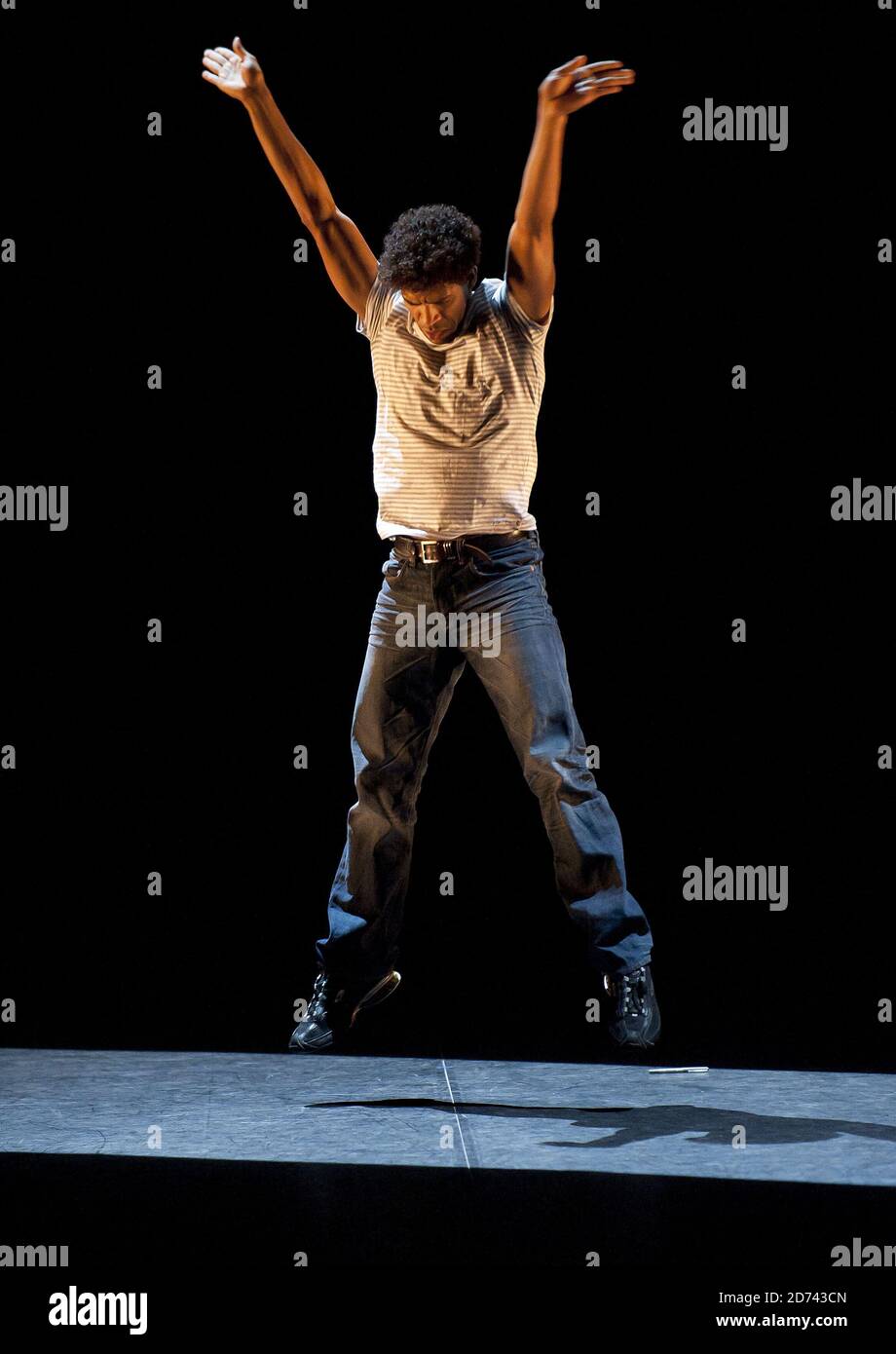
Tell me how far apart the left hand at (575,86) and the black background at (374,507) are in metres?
0.89

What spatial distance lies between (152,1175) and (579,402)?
78.1 inches

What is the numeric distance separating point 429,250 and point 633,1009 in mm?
1233

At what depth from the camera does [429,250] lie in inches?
101

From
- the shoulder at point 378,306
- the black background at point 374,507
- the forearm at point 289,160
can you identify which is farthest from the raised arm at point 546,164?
the black background at point 374,507

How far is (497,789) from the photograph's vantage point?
3697 mm

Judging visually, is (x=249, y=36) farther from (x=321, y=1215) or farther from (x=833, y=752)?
(x=321, y=1215)

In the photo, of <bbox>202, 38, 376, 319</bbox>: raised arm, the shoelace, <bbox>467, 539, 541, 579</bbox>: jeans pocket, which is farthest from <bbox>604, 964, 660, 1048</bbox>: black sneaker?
<bbox>202, 38, 376, 319</bbox>: raised arm

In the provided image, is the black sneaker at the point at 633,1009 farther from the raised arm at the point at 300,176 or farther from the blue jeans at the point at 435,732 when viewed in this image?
the raised arm at the point at 300,176

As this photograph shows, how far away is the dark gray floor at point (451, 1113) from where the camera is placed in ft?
7.10

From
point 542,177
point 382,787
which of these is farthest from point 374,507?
point 542,177

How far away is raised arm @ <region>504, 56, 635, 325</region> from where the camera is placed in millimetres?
2488

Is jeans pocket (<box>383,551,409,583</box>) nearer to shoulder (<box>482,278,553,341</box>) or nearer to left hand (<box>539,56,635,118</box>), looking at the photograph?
shoulder (<box>482,278,553,341</box>)
